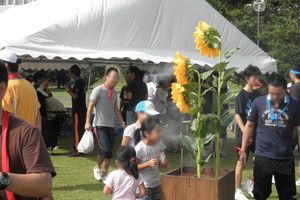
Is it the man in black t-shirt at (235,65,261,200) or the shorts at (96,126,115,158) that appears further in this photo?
the shorts at (96,126,115,158)

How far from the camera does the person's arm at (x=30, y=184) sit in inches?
81.6

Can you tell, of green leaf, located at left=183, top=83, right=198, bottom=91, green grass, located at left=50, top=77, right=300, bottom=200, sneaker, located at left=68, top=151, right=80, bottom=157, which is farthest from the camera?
sneaker, located at left=68, top=151, right=80, bottom=157

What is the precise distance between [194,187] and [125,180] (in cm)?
69

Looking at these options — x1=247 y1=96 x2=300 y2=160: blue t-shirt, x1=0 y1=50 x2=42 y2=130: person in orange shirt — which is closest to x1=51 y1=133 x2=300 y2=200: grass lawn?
x1=247 y1=96 x2=300 y2=160: blue t-shirt

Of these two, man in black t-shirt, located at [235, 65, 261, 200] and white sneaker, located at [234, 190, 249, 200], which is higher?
man in black t-shirt, located at [235, 65, 261, 200]

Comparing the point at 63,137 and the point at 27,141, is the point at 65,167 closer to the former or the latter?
the point at 63,137

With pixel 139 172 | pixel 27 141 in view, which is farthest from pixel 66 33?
pixel 27 141

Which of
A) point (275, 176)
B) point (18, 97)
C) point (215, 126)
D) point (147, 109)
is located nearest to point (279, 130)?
point (275, 176)

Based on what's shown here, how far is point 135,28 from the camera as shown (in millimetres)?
10047

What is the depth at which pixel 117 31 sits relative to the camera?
993 centimetres

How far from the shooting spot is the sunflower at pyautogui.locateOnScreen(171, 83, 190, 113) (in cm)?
439

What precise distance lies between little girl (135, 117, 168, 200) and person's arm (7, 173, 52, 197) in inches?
113

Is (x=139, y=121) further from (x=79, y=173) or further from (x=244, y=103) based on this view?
(x=79, y=173)

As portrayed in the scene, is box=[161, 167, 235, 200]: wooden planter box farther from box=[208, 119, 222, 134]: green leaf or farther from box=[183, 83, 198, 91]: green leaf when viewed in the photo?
box=[183, 83, 198, 91]: green leaf
